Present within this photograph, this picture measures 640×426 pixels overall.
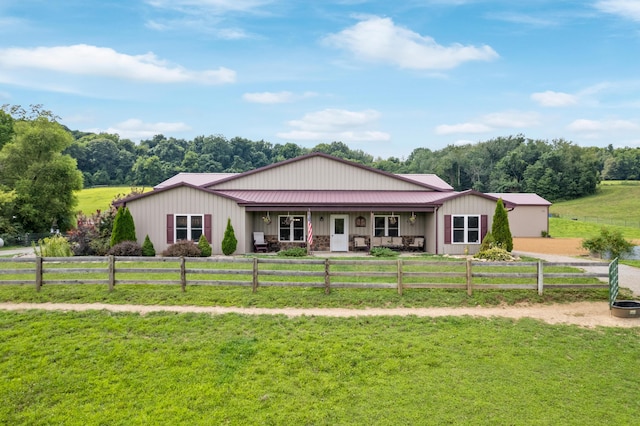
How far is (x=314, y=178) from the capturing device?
76.1ft

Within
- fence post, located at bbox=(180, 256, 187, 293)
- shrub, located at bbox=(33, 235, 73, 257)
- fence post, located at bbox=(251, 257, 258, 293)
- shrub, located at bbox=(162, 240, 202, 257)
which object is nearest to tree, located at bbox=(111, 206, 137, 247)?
shrub, located at bbox=(33, 235, 73, 257)

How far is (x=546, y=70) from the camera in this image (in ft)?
89.2

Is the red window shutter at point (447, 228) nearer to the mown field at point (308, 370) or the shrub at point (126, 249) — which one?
the mown field at point (308, 370)

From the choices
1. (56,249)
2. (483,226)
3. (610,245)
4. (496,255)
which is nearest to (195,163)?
(56,249)

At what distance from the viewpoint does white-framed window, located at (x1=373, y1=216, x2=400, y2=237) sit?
21.8 m

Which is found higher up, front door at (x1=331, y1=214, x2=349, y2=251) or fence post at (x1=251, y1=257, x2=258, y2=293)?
front door at (x1=331, y1=214, x2=349, y2=251)

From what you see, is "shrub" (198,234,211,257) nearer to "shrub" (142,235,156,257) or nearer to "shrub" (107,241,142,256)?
"shrub" (142,235,156,257)

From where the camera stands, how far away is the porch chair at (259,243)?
67.5ft

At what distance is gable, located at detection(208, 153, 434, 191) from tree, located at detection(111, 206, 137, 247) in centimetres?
521

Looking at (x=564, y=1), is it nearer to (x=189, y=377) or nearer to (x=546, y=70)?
(x=546, y=70)

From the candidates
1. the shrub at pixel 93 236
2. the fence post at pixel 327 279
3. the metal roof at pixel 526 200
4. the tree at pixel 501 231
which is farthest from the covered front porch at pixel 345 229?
the metal roof at pixel 526 200

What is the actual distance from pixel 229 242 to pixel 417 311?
454 inches

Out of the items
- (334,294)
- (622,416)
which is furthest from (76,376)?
(622,416)

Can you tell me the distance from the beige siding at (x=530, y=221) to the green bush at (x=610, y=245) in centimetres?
1308
